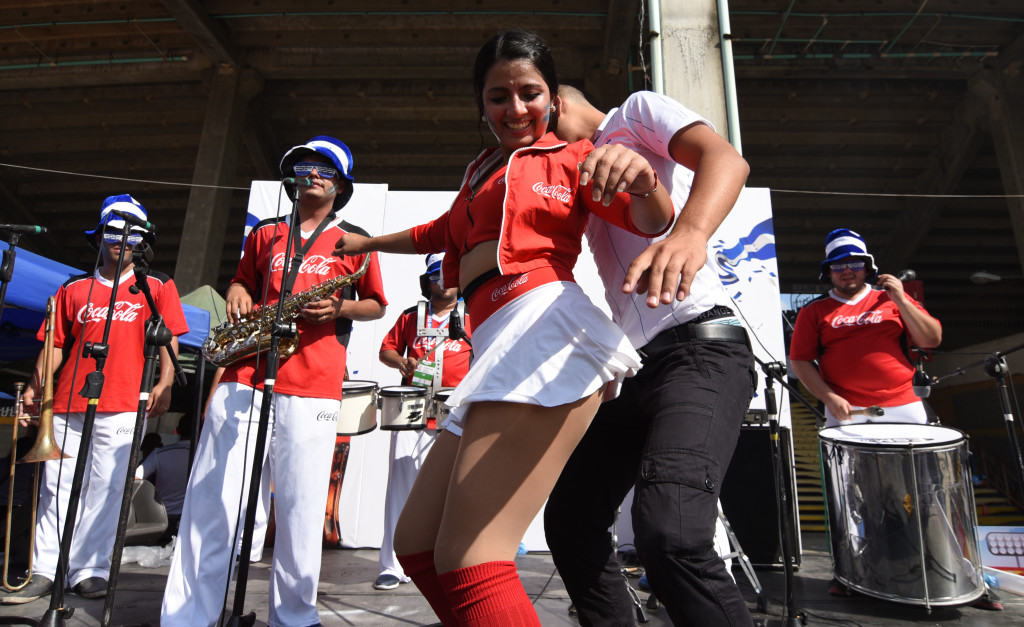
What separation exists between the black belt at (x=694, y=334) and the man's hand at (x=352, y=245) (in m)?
1.24

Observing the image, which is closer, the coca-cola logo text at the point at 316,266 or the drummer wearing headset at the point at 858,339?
the coca-cola logo text at the point at 316,266

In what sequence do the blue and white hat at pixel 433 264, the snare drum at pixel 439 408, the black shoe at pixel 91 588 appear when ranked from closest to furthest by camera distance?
the black shoe at pixel 91 588 < the snare drum at pixel 439 408 < the blue and white hat at pixel 433 264

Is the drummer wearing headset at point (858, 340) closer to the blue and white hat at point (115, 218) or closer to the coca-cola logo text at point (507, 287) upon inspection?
the coca-cola logo text at point (507, 287)

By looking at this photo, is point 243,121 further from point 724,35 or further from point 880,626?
point 880,626

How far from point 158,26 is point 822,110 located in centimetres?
1287

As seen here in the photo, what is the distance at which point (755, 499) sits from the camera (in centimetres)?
454

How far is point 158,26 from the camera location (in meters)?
11.3

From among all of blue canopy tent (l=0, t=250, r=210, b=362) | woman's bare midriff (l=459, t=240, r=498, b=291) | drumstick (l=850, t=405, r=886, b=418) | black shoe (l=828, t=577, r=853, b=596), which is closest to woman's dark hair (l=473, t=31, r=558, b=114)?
woman's bare midriff (l=459, t=240, r=498, b=291)

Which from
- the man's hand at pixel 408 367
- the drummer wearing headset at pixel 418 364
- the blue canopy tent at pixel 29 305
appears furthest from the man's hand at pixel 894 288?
the blue canopy tent at pixel 29 305

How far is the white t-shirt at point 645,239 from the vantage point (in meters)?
1.67

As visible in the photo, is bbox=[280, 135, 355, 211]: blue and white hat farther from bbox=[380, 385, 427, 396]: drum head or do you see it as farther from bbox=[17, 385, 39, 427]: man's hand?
bbox=[17, 385, 39, 427]: man's hand

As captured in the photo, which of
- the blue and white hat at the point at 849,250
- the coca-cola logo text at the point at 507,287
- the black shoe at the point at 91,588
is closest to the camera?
the coca-cola logo text at the point at 507,287

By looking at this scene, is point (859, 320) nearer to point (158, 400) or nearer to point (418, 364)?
→ point (418, 364)

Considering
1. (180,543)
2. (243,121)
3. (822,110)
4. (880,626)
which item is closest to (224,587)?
(180,543)
